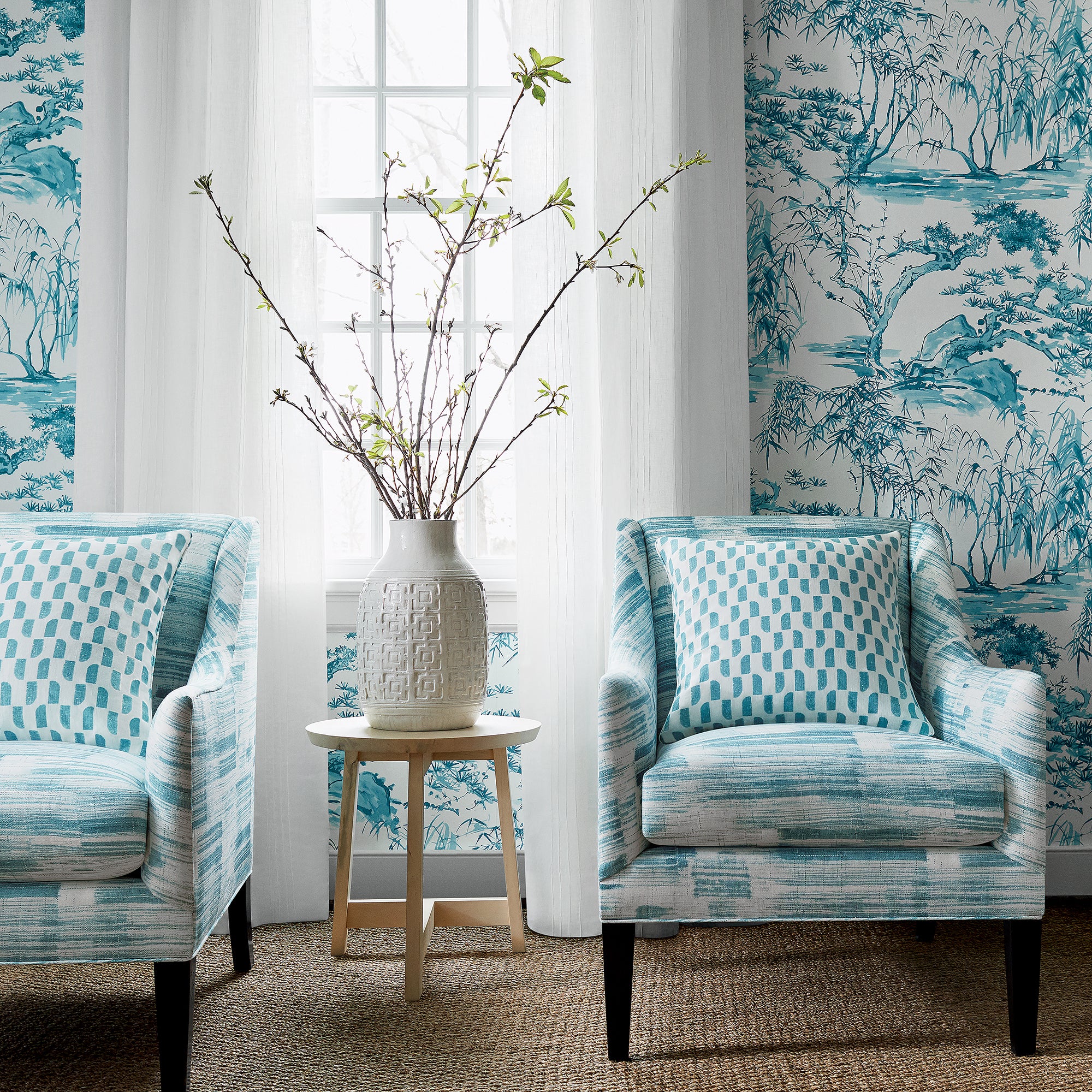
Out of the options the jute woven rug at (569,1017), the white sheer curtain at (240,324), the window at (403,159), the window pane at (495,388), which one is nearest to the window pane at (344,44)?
the window at (403,159)

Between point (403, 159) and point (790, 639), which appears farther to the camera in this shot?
point (403, 159)

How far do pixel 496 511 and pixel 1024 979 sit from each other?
5.09 feet

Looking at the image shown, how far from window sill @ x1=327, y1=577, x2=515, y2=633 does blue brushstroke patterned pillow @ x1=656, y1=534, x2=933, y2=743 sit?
0.59 meters

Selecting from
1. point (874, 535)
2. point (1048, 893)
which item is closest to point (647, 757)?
point (874, 535)

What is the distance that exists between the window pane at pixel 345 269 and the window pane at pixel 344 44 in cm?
35

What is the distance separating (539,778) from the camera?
2.29m

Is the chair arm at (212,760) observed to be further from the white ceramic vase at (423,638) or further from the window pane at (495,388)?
the window pane at (495,388)

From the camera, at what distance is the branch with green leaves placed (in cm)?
196

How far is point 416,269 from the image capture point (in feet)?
8.57

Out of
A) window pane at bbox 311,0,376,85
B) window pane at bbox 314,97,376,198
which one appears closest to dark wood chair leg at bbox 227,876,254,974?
window pane at bbox 314,97,376,198

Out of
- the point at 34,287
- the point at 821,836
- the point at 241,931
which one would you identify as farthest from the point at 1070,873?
the point at 34,287

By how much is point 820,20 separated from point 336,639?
191cm

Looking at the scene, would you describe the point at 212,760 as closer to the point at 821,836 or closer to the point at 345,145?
the point at 821,836

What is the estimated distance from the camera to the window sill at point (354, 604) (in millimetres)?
2480
